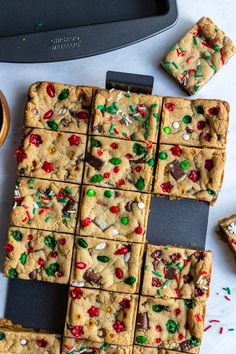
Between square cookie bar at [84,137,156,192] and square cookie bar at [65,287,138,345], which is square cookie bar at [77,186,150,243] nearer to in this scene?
square cookie bar at [84,137,156,192]

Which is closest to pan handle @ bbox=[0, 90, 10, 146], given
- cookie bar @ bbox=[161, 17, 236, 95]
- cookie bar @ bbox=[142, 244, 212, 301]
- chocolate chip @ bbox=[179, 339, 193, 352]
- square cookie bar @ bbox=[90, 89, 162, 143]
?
square cookie bar @ bbox=[90, 89, 162, 143]

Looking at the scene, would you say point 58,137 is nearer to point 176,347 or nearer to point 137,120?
point 137,120

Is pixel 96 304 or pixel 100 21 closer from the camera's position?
pixel 96 304

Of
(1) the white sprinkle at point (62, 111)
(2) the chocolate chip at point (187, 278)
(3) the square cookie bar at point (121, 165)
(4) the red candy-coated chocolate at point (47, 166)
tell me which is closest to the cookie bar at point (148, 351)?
(2) the chocolate chip at point (187, 278)

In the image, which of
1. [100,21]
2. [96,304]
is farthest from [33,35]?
[96,304]

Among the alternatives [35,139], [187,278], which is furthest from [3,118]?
[187,278]

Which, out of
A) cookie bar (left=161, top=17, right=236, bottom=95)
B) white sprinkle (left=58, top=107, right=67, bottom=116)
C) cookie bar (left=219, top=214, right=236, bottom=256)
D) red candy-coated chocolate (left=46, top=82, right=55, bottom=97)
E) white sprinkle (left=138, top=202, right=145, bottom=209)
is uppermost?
cookie bar (left=161, top=17, right=236, bottom=95)
